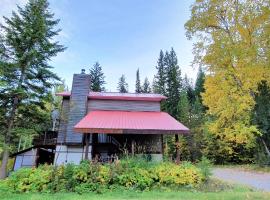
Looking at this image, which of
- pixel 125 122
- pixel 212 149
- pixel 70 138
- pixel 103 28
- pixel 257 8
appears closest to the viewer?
pixel 125 122

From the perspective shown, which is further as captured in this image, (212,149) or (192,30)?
(212,149)

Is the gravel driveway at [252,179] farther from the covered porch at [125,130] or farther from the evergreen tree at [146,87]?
the evergreen tree at [146,87]

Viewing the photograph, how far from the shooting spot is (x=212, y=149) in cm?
2366

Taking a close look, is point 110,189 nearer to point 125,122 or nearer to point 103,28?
point 125,122

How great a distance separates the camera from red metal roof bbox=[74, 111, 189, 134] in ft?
40.0

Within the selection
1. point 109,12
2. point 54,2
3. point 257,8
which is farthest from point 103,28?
point 257,8

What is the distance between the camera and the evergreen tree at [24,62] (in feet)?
44.5

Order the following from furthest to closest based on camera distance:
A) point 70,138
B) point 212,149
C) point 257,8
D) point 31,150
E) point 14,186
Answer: point 212,149, point 31,150, point 70,138, point 257,8, point 14,186

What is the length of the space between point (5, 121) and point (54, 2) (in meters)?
8.93

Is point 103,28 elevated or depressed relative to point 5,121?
elevated

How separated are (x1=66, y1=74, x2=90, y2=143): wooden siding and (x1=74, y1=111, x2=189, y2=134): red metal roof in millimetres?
1093

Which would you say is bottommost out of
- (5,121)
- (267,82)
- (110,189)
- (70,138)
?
(110,189)

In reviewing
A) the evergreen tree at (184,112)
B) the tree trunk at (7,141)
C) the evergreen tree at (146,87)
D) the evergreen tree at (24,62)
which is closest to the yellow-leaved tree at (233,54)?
the evergreen tree at (24,62)

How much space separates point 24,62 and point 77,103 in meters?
4.66
